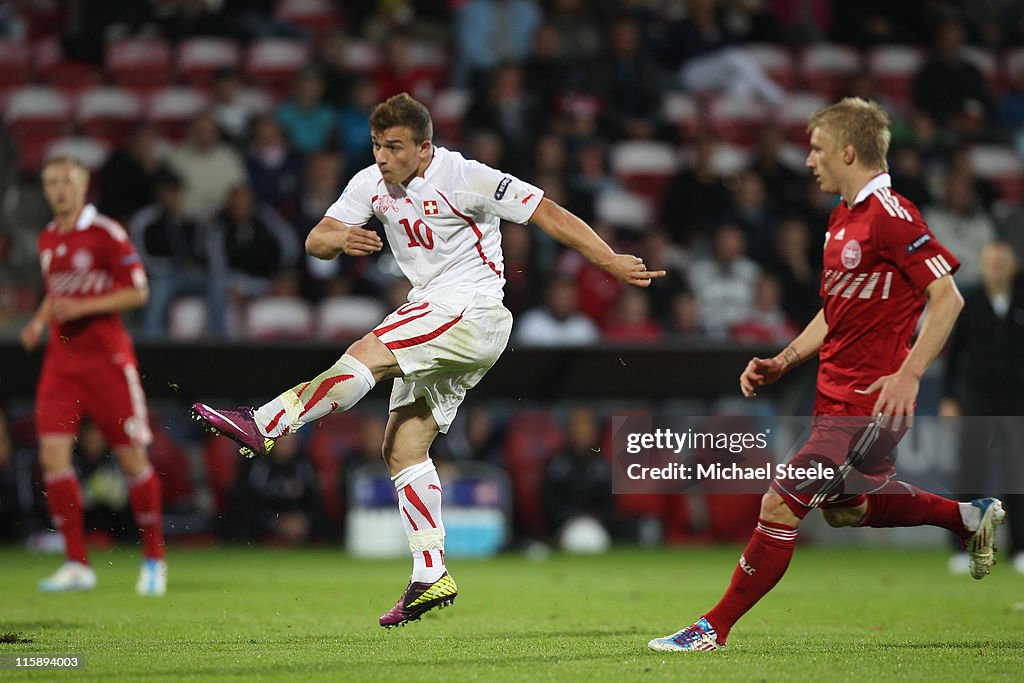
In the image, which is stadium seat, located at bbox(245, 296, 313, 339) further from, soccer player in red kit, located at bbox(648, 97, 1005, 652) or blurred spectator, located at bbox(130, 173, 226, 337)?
soccer player in red kit, located at bbox(648, 97, 1005, 652)

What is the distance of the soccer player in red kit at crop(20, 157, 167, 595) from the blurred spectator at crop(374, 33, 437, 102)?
742 cm

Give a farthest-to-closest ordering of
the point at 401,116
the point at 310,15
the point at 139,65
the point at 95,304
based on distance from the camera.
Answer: the point at 310,15
the point at 139,65
the point at 95,304
the point at 401,116

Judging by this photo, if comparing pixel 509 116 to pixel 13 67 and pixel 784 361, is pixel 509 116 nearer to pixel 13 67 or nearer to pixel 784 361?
pixel 13 67

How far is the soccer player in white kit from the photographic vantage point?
251 inches

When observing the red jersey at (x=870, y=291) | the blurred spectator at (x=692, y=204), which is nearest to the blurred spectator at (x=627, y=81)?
the blurred spectator at (x=692, y=204)

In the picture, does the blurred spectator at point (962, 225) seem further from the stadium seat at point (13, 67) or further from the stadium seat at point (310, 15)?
the stadium seat at point (13, 67)

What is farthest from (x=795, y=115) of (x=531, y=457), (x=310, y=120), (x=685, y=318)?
(x=531, y=457)

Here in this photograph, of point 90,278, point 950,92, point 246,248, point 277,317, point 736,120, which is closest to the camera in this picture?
point 90,278

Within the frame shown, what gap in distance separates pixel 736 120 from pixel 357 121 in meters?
5.00

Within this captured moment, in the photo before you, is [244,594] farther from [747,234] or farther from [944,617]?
[747,234]

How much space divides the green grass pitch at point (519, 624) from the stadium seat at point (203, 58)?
7139mm

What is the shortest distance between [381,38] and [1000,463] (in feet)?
31.7

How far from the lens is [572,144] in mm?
16625

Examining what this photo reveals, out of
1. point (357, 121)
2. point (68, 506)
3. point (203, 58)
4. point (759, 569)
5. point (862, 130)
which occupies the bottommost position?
point (68, 506)
